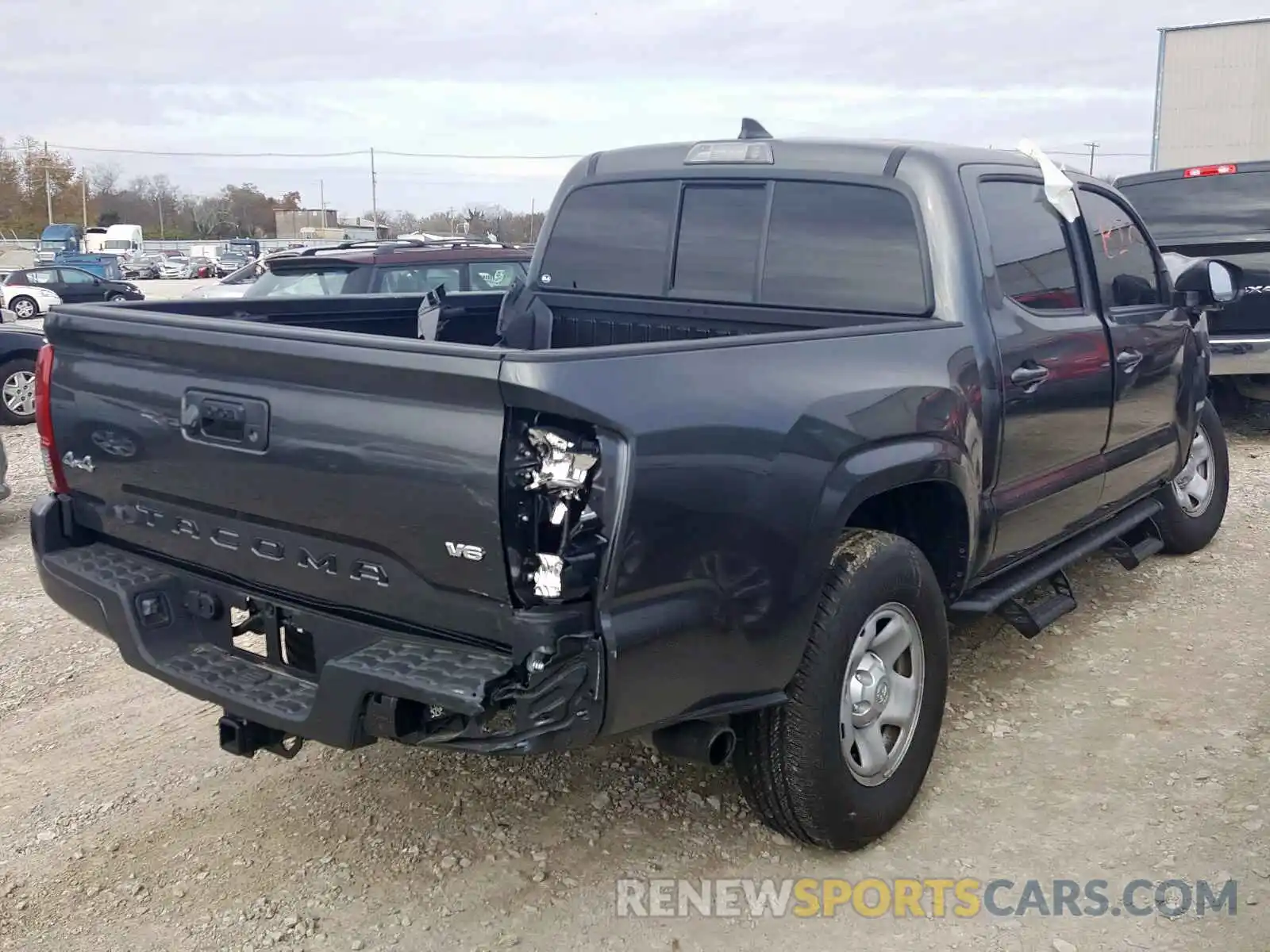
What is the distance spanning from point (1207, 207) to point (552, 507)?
26.4 ft

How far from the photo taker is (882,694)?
10.8ft

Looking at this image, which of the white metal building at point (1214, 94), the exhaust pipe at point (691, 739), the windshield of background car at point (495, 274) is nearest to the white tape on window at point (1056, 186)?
the exhaust pipe at point (691, 739)

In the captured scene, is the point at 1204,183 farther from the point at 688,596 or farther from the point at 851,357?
the point at 688,596

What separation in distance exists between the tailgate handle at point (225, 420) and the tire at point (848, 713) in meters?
1.44

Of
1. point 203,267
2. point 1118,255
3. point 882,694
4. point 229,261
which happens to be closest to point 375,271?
point 1118,255

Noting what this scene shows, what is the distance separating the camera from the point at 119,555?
3.33m

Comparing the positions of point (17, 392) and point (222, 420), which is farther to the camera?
point (17, 392)

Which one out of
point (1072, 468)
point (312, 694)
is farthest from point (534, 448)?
point (1072, 468)

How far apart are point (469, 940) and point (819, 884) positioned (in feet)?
3.15

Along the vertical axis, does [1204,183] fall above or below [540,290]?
above

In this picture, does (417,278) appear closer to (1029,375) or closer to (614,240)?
(614,240)

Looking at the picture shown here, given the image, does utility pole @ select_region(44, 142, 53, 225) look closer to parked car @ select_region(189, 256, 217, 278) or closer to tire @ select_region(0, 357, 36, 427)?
parked car @ select_region(189, 256, 217, 278)

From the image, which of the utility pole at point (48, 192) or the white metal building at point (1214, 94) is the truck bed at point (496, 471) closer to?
the white metal building at point (1214, 94)

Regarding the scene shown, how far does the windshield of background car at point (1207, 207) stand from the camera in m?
8.63
